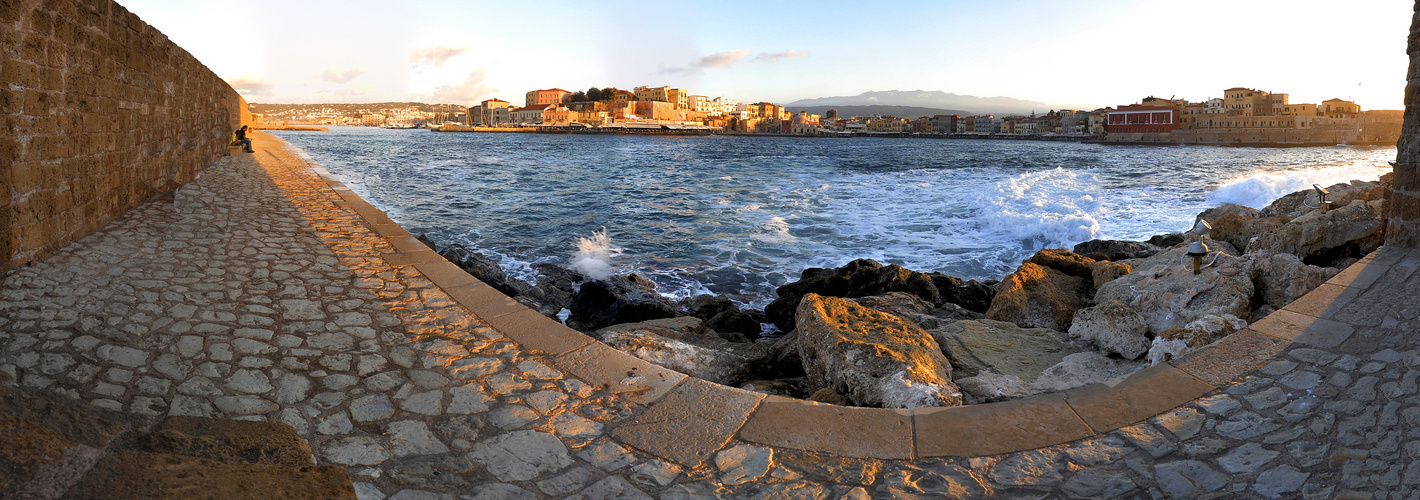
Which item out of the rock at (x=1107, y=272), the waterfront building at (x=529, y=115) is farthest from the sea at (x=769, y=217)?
the waterfront building at (x=529, y=115)

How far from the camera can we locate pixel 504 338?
3619 mm

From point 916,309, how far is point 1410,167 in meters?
3.36

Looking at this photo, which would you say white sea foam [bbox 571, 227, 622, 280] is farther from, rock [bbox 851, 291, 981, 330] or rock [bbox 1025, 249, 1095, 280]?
rock [bbox 1025, 249, 1095, 280]

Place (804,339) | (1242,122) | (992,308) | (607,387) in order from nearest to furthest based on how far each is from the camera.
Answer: (607,387), (804,339), (992,308), (1242,122)

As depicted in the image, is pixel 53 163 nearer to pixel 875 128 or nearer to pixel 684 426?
pixel 684 426

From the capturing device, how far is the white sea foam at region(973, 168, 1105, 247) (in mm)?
12219

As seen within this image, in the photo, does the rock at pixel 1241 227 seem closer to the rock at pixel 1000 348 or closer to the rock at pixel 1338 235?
the rock at pixel 1338 235

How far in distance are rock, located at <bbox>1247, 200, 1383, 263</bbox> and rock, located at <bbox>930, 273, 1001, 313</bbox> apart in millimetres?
2350

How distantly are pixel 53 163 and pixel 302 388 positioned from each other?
3.75 meters

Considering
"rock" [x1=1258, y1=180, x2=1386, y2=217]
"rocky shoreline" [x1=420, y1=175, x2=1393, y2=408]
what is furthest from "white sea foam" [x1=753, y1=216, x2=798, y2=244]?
"rock" [x1=1258, y1=180, x2=1386, y2=217]

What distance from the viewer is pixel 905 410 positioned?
2.88 m

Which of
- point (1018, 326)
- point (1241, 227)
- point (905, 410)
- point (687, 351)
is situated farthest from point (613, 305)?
point (1241, 227)

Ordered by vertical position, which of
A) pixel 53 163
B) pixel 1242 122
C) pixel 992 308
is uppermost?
pixel 1242 122

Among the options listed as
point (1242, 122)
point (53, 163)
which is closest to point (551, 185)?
point (53, 163)
